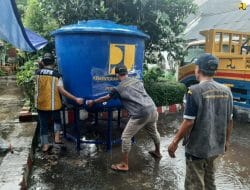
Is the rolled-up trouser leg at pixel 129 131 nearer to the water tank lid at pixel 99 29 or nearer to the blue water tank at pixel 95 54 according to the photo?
the blue water tank at pixel 95 54

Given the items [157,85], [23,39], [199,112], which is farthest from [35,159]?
[157,85]

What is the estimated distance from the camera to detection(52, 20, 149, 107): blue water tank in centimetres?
529

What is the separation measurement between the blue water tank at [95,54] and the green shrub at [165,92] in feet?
11.9

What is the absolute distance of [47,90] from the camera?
18.3 ft

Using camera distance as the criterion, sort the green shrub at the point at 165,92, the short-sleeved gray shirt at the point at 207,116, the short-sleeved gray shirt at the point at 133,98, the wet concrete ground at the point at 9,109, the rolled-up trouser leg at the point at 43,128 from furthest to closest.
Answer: the green shrub at the point at 165,92 → the wet concrete ground at the point at 9,109 → the rolled-up trouser leg at the point at 43,128 → the short-sleeved gray shirt at the point at 133,98 → the short-sleeved gray shirt at the point at 207,116

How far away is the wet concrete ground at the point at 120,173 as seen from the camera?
4.52 meters

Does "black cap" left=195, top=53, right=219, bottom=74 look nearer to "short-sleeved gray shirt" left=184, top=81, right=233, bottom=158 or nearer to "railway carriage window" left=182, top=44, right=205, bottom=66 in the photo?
"short-sleeved gray shirt" left=184, top=81, right=233, bottom=158

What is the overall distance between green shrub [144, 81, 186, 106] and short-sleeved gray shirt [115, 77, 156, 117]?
4103mm

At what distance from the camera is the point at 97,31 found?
206 inches

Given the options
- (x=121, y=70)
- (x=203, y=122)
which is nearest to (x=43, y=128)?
(x=121, y=70)

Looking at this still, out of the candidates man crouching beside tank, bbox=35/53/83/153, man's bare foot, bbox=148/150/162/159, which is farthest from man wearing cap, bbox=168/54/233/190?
man crouching beside tank, bbox=35/53/83/153

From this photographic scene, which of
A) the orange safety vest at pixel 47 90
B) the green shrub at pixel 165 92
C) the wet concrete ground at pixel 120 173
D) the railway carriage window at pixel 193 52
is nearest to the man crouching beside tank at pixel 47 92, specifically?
the orange safety vest at pixel 47 90

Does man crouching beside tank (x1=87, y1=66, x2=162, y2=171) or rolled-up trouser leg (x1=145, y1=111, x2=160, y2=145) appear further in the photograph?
rolled-up trouser leg (x1=145, y1=111, x2=160, y2=145)

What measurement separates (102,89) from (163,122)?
315 centimetres
